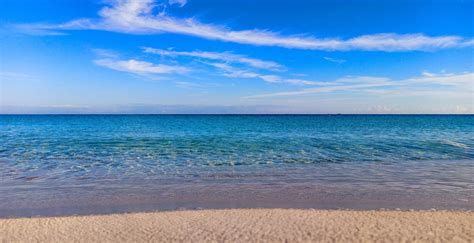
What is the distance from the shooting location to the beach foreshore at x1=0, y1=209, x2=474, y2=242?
260 inches

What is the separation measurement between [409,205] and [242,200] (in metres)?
4.80

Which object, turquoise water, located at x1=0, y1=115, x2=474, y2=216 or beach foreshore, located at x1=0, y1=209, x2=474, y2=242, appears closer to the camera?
beach foreshore, located at x1=0, y1=209, x2=474, y2=242

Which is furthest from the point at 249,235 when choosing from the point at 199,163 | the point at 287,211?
the point at 199,163

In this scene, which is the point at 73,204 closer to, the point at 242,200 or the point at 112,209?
the point at 112,209

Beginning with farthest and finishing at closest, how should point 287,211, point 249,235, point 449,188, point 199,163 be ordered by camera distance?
point 199,163 < point 449,188 < point 287,211 < point 249,235

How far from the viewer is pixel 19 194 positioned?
33.1 feet

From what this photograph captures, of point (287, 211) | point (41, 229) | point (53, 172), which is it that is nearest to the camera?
point (41, 229)

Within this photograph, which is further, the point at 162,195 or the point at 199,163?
the point at 199,163

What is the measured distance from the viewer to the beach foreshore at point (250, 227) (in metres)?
6.60

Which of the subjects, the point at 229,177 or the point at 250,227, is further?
the point at 229,177

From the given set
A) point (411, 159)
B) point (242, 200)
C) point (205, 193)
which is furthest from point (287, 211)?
point (411, 159)

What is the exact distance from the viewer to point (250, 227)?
712 centimetres

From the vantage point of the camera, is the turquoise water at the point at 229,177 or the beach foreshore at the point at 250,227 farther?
the turquoise water at the point at 229,177

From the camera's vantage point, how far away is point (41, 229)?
23.4 feet
